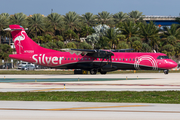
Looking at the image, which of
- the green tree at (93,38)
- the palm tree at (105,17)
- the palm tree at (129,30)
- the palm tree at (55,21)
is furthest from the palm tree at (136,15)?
the palm tree at (55,21)

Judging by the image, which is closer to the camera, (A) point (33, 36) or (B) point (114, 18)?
(A) point (33, 36)

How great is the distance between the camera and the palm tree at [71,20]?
365 ft

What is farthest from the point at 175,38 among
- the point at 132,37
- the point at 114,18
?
the point at 114,18

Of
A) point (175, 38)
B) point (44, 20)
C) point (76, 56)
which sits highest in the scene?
point (44, 20)

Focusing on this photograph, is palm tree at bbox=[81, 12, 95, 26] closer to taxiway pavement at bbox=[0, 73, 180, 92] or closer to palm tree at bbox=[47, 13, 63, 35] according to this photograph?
palm tree at bbox=[47, 13, 63, 35]

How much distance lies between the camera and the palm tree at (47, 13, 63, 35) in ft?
355

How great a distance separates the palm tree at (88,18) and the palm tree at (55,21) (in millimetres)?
10929

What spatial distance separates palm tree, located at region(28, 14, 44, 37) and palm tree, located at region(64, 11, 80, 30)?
429 inches

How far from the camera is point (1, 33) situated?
104000mm

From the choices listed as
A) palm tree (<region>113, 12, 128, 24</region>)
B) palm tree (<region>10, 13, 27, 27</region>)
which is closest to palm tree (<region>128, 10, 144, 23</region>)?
palm tree (<region>113, 12, 128, 24</region>)

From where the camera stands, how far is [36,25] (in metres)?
104

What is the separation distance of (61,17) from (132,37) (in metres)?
32.9
